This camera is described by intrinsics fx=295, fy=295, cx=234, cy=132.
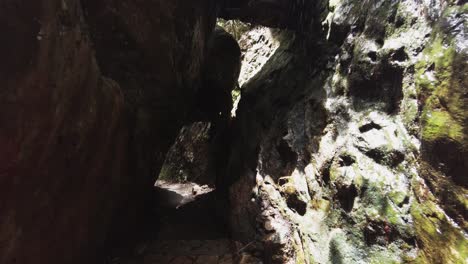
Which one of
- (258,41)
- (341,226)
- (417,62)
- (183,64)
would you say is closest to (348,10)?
(417,62)

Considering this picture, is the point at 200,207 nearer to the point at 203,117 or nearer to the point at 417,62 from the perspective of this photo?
the point at 203,117

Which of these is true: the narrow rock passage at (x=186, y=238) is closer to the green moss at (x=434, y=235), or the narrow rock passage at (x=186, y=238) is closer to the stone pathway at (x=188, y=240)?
the stone pathway at (x=188, y=240)

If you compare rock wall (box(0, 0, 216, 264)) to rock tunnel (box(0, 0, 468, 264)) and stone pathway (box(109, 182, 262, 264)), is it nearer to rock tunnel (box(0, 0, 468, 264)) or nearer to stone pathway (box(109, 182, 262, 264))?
rock tunnel (box(0, 0, 468, 264))

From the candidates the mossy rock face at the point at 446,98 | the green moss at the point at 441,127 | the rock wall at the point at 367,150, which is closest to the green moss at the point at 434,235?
the rock wall at the point at 367,150

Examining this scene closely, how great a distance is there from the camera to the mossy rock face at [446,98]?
10.4 ft

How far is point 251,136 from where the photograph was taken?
26.8 ft

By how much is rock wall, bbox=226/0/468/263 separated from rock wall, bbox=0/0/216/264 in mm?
2700

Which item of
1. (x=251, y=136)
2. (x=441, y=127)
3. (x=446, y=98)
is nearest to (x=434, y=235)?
(x=441, y=127)

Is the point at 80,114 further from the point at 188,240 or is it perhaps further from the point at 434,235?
the point at 434,235

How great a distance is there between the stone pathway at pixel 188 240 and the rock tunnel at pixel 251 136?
0.20ft

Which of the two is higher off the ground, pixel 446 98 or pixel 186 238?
pixel 446 98

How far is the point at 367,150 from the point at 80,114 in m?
4.16

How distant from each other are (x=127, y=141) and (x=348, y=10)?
5642 mm

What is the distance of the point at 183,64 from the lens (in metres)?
7.83
